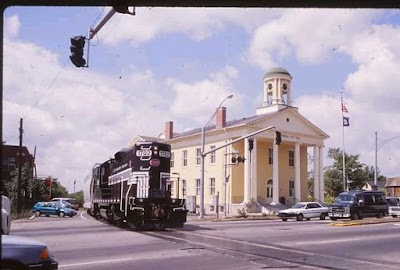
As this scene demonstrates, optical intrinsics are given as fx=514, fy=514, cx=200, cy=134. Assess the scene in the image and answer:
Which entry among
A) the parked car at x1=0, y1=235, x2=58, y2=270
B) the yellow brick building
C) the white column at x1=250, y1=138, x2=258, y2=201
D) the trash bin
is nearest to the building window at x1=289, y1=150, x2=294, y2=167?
the yellow brick building

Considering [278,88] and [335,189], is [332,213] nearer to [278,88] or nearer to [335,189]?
[278,88]

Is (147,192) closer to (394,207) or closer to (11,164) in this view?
(394,207)

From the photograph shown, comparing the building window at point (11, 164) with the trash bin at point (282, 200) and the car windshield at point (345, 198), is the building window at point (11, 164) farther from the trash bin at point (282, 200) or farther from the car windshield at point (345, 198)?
the car windshield at point (345, 198)

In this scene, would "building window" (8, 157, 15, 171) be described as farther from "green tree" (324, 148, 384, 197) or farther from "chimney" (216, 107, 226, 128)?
"green tree" (324, 148, 384, 197)

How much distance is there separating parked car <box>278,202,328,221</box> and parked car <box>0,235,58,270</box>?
3289 cm

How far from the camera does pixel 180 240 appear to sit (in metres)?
19.2

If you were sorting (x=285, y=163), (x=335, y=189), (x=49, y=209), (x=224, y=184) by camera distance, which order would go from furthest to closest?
1. (x=335, y=189)
2. (x=285, y=163)
3. (x=224, y=184)
4. (x=49, y=209)

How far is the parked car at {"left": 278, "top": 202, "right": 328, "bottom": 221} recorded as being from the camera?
39812 mm

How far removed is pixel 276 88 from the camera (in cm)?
6053

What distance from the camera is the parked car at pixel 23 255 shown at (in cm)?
748

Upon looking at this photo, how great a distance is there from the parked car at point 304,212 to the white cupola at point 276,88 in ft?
65.9

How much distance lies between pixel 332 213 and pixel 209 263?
86.9ft

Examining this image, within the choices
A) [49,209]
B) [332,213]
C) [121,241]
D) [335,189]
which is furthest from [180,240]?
[335,189]

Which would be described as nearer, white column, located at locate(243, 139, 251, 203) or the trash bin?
A: white column, located at locate(243, 139, 251, 203)
